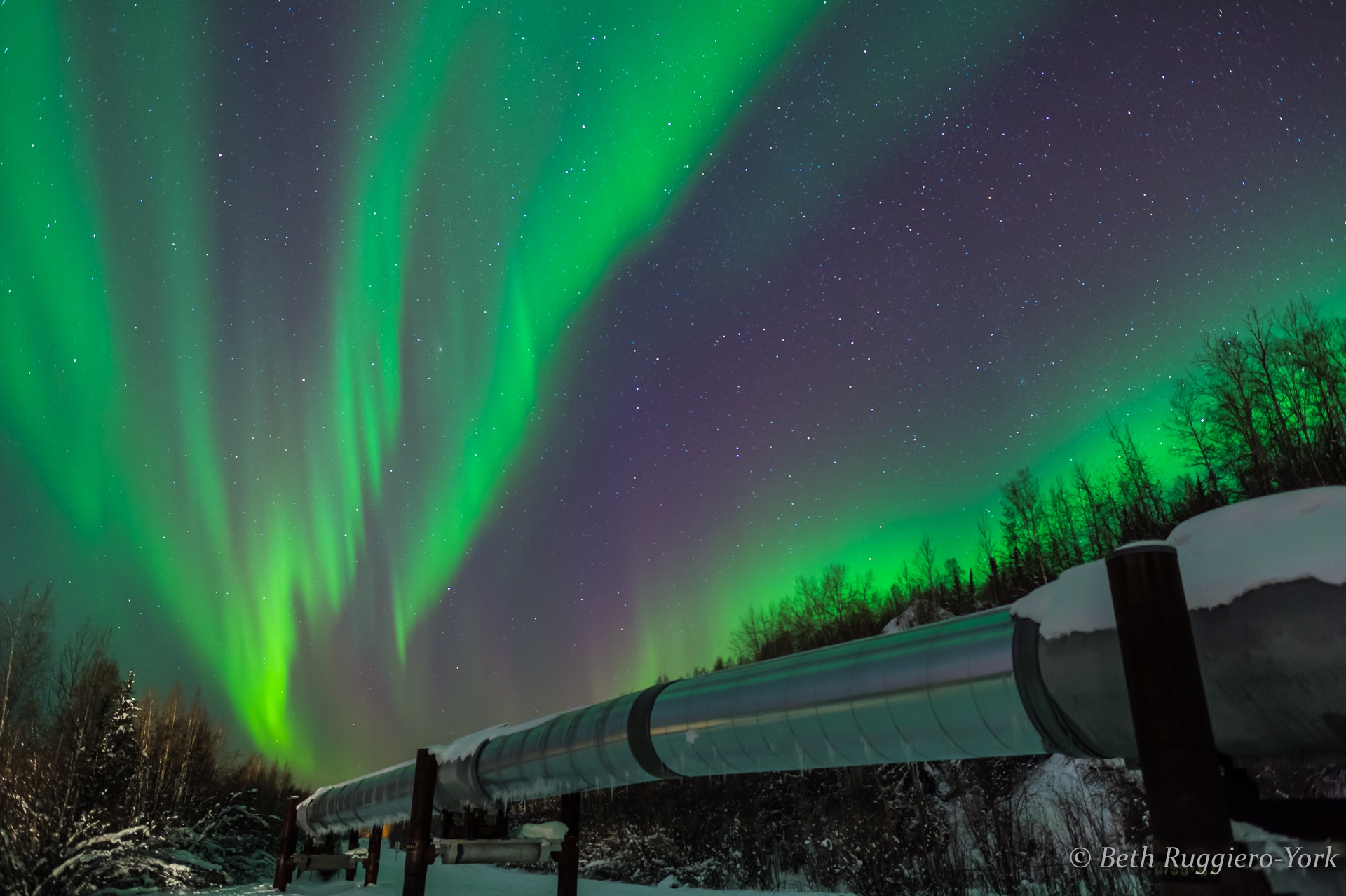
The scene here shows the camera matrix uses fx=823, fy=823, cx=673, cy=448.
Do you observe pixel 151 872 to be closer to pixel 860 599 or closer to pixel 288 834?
pixel 288 834

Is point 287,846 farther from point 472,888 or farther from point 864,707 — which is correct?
point 864,707

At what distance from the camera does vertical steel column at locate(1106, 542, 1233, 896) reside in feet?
12.1

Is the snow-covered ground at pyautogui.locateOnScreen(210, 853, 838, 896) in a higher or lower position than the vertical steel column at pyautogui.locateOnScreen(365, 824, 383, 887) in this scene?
lower

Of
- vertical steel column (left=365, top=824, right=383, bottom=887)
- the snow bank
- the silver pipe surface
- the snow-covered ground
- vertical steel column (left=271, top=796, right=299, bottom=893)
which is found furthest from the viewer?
vertical steel column (left=271, top=796, right=299, bottom=893)

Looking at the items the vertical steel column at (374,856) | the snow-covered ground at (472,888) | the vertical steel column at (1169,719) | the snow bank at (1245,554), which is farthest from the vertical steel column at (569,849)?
the vertical steel column at (374,856)

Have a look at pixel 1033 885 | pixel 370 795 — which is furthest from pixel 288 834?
pixel 1033 885

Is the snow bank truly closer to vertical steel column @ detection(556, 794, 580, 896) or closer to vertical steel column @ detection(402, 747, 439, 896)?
vertical steel column @ detection(556, 794, 580, 896)

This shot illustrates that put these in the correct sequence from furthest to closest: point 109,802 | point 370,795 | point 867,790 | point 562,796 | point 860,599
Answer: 1. point 860,599
2. point 109,802
3. point 867,790
4. point 370,795
5. point 562,796

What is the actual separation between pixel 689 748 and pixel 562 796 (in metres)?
4.62

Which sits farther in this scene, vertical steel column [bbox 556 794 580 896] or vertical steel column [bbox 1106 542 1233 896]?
vertical steel column [bbox 556 794 580 896]

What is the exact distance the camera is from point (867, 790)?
2567cm

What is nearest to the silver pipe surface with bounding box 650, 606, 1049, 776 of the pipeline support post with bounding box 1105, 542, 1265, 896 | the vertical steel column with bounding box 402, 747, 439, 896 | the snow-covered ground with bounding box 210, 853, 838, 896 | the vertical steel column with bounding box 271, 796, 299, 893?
the pipeline support post with bounding box 1105, 542, 1265, 896

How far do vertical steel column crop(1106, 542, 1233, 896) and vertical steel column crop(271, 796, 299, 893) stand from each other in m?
22.6

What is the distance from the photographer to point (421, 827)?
1191cm
